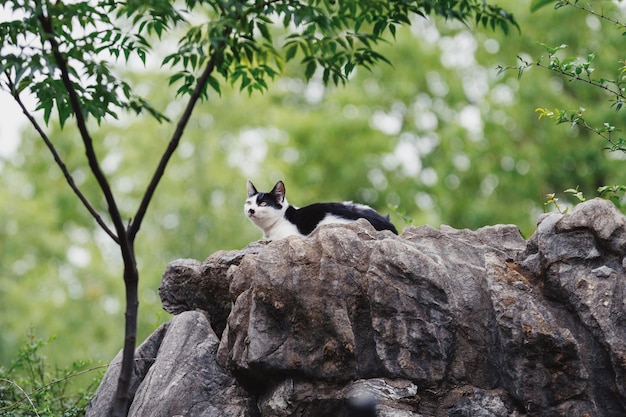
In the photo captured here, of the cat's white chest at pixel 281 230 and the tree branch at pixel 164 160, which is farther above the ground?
the cat's white chest at pixel 281 230

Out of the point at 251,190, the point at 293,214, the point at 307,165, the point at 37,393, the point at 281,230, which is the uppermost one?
the point at 307,165

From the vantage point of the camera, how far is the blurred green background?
68.6 feet

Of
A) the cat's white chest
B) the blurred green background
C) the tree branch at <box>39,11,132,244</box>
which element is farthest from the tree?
the blurred green background

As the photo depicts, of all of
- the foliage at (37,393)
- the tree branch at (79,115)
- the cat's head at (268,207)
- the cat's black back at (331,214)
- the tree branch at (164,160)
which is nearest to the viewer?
the tree branch at (79,115)

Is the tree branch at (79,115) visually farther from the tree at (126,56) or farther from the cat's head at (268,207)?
the cat's head at (268,207)

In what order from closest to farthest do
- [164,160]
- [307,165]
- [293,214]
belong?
[164,160] → [293,214] → [307,165]

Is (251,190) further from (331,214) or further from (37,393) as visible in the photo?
(37,393)

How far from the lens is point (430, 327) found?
652cm

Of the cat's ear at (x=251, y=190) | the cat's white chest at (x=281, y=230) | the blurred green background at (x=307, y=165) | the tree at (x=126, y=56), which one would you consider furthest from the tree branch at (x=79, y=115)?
the blurred green background at (x=307, y=165)

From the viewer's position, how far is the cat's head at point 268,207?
372 inches

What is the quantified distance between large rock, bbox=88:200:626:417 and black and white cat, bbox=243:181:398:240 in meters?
1.56

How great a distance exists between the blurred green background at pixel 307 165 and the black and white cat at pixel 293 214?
36.4 feet

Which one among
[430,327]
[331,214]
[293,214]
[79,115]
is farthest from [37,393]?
[430,327]

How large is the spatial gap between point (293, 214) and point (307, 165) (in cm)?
1531
